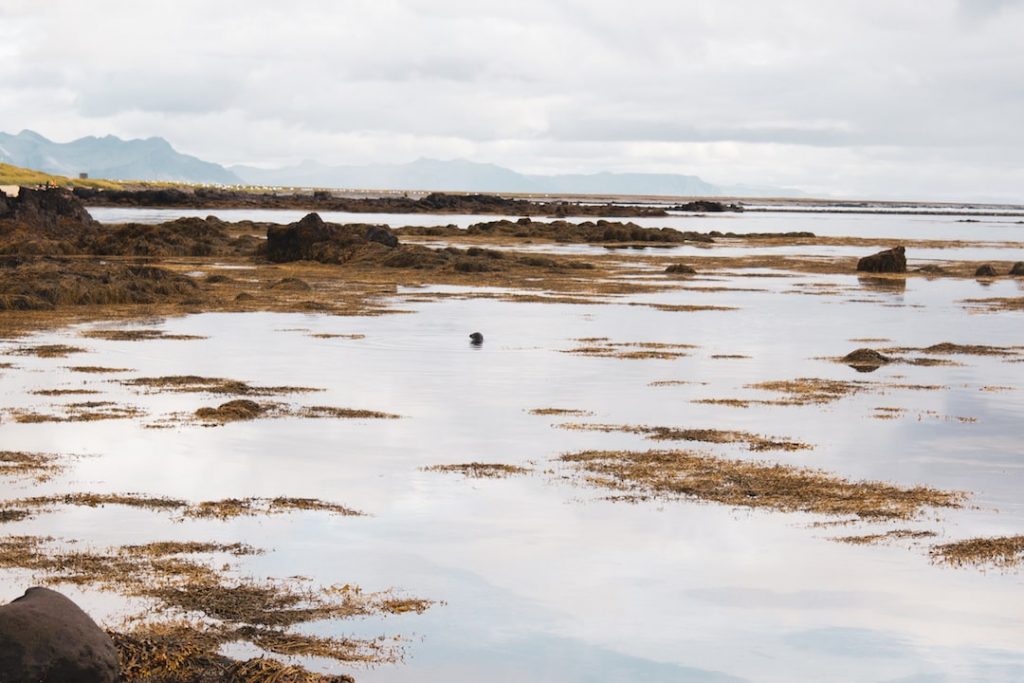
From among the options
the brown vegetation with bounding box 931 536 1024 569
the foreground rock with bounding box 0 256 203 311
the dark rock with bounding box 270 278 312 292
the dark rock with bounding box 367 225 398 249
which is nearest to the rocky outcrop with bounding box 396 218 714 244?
the dark rock with bounding box 367 225 398 249

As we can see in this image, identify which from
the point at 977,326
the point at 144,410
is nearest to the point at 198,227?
the point at 977,326

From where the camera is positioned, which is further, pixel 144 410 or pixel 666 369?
pixel 666 369

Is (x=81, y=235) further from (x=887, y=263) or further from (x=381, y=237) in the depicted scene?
(x=887, y=263)

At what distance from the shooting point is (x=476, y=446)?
17.7m

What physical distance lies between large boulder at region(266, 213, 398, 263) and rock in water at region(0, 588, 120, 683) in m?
49.2

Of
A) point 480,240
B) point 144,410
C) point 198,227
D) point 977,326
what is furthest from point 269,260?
point 144,410

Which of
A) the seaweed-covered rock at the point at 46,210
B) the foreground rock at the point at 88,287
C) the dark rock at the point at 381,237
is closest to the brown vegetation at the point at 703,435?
the foreground rock at the point at 88,287

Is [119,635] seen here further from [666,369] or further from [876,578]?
[666,369]

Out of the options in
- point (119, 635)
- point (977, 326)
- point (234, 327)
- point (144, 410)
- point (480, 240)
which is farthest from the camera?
point (480, 240)

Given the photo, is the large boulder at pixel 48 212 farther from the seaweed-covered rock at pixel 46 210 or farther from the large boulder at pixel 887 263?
the large boulder at pixel 887 263

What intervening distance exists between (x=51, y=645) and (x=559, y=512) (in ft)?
22.0

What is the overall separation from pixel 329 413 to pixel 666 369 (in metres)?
8.23

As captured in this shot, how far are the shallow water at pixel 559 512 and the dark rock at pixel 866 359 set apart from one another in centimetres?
43

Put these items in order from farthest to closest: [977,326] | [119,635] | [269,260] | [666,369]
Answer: [269,260] → [977,326] → [666,369] → [119,635]
